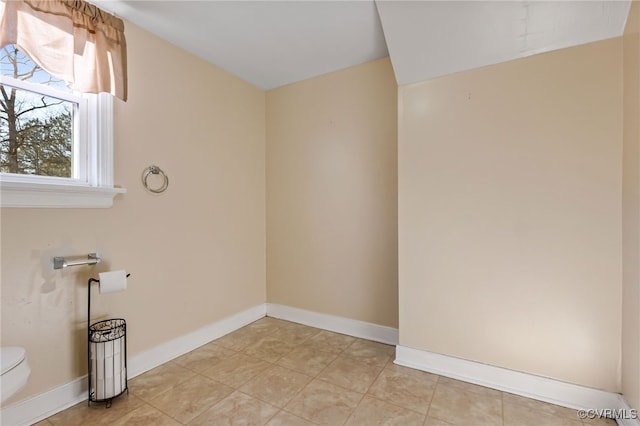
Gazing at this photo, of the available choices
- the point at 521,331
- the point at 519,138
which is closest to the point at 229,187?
the point at 519,138

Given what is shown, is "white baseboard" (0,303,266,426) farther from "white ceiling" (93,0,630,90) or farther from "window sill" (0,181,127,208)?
"white ceiling" (93,0,630,90)

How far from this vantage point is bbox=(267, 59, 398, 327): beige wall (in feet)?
8.23

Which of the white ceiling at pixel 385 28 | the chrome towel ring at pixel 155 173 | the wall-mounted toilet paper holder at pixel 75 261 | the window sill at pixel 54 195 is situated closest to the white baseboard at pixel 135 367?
the wall-mounted toilet paper holder at pixel 75 261

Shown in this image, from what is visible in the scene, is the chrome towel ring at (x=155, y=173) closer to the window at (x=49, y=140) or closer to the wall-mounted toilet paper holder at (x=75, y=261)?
the window at (x=49, y=140)

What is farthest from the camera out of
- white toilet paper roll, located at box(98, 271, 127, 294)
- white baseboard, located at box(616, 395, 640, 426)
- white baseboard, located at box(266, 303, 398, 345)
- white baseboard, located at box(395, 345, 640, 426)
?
white baseboard, located at box(266, 303, 398, 345)

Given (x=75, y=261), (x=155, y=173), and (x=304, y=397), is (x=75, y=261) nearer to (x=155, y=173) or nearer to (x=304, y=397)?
(x=155, y=173)

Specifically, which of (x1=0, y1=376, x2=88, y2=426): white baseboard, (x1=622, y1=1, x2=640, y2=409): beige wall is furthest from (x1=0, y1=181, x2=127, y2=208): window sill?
(x1=622, y1=1, x2=640, y2=409): beige wall

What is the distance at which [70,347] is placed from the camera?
1.73 meters

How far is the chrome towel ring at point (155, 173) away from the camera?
6.89 ft

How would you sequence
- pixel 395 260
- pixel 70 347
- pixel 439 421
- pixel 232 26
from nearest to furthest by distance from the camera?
pixel 439 421 < pixel 70 347 < pixel 232 26 < pixel 395 260

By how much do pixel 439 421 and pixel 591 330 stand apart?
990 mm

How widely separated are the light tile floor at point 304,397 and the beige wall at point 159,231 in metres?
0.33

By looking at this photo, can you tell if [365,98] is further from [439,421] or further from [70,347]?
[70,347]

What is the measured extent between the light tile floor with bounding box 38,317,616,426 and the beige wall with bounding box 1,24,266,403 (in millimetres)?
334
